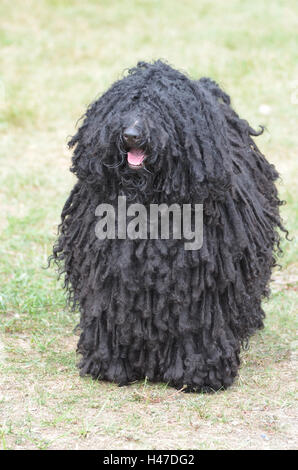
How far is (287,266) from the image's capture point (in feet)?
18.0

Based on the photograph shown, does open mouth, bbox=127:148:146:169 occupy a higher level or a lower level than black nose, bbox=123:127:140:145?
lower

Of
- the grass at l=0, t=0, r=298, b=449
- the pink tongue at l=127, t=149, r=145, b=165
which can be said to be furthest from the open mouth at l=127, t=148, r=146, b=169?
the grass at l=0, t=0, r=298, b=449

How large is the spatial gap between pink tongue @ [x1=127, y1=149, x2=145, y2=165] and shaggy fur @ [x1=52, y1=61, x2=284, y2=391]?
3cm

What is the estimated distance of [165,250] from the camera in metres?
3.46

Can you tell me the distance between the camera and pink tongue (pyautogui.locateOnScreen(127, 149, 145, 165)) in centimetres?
330

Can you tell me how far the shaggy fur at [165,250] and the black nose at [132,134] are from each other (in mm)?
27

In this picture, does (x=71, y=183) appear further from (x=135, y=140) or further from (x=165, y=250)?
(x=135, y=140)

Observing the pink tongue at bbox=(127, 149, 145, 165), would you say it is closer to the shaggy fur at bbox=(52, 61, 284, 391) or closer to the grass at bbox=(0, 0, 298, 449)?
the shaggy fur at bbox=(52, 61, 284, 391)

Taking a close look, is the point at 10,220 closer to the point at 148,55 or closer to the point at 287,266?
the point at 287,266

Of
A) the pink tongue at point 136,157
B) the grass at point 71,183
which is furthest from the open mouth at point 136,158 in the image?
the grass at point 71,183

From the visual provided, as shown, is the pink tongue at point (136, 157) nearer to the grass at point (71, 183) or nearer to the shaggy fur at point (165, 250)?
the shaggy fur at point (165, 250)

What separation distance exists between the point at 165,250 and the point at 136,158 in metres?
0.42

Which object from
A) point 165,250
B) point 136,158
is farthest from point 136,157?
point 165,250
